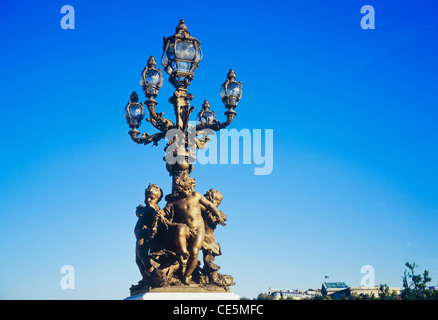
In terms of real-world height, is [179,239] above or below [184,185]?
below

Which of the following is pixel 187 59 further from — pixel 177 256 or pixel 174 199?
pixel 177 256

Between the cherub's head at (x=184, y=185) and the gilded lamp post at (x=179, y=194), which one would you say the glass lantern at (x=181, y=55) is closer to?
the gilded lamp post at (x=179, y=194)

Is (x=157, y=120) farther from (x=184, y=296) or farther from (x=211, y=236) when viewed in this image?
(x=184, y=296)

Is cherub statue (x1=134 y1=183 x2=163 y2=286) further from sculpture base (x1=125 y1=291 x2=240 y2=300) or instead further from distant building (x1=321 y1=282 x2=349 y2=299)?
distant building (x1=321 y1=282 x2=349 y2=299)

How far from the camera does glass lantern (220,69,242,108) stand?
11.5 m

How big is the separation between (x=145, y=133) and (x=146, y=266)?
8.60 feet

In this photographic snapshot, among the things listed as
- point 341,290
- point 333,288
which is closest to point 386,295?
point 341,290

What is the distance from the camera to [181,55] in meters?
11.4

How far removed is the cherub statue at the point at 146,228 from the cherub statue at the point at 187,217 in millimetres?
316

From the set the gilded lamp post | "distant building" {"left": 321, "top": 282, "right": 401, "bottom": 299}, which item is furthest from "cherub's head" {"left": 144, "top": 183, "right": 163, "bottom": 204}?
"distant building" {"left": 321, "top": 282, "right": 401, "bottom": 299}

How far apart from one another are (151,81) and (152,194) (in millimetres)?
2226
